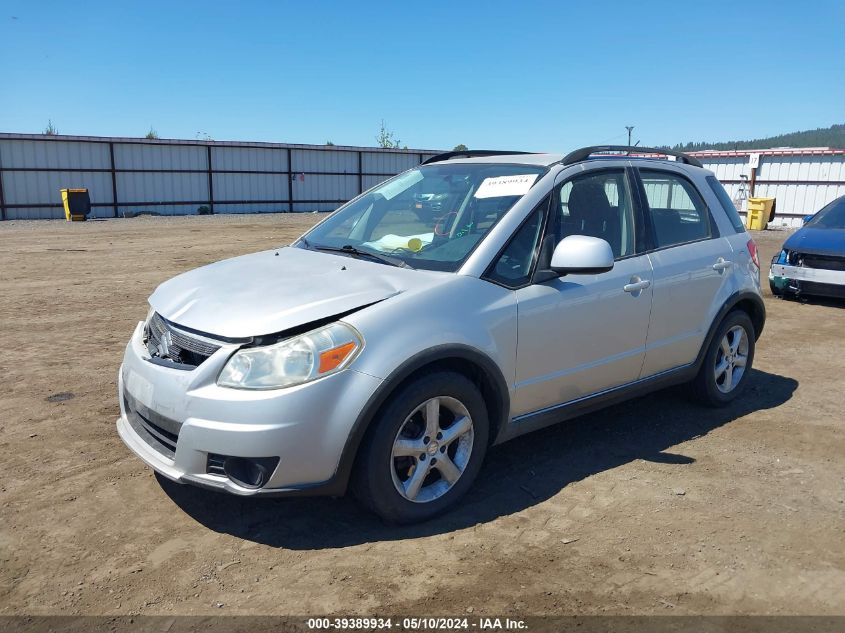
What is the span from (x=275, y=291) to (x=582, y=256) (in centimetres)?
160

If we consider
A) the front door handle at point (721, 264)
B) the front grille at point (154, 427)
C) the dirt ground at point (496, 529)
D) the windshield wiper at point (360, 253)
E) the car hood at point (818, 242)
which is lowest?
the dirt ground at point (496, 529)

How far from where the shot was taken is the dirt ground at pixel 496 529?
9.71ft

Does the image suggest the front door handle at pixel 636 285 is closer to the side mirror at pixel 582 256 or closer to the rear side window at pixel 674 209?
the rear side window at pixel 674 209

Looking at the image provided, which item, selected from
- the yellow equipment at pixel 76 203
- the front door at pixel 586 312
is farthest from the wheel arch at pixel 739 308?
the yellow equipment at pixel 76 203

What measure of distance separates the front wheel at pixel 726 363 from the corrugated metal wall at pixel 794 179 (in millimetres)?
23237

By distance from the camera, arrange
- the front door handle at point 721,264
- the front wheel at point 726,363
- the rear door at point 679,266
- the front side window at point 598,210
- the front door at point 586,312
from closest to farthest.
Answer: the front door at point 586,312 → the front side window at point 598,210 → the rear door at point 679,266 → the front door handle at point 721,264 → the front wheel at point 726,363

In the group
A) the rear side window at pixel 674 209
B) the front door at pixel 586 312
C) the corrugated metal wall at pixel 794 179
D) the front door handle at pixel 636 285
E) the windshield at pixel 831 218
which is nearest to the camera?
the front door at pixel 586 312

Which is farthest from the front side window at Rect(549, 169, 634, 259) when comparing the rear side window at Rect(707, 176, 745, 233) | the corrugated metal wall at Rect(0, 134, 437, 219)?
the corrugated metal wall at Rect(0, 134, 437, 219)

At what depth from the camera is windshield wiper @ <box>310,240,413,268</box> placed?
390 centimetres

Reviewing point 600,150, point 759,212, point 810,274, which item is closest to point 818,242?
point 810,274

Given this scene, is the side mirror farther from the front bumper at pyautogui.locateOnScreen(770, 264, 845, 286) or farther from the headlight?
the front bumper at pyautogui.locateOnScreen(770, 264, 845, 286)

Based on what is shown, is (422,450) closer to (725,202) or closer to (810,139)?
(725,202)

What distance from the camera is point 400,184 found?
191 inches

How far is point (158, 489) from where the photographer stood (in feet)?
12.8
